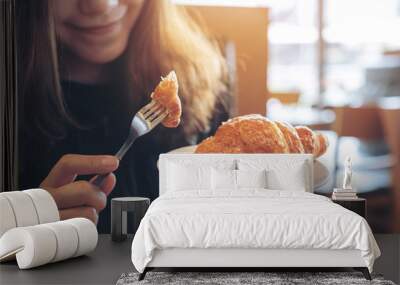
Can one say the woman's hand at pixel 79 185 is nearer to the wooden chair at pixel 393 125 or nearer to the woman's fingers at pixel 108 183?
the woman's fingers at pixel 108 183

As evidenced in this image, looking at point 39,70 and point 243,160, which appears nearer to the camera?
point 243,160

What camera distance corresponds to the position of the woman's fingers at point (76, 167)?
304 inches

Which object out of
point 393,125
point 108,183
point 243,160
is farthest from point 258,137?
point 108,183

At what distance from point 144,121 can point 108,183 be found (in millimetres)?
768

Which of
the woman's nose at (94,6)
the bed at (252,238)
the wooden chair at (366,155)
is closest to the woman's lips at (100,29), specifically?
the woman's nose at (94,6)

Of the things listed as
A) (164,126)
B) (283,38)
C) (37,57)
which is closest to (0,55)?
(37,57)

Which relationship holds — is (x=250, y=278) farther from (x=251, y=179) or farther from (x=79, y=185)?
(x=79, y=185)

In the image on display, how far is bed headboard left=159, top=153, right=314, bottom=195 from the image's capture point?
23.8 ft

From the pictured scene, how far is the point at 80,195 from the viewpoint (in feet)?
25.4

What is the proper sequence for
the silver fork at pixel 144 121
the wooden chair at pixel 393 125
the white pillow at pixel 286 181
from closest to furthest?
the white pillow at pixel 286 181 < the wooden chair at pixel 393 125 < the silver fork at pixel 144 121

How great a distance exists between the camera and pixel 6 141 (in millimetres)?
7617

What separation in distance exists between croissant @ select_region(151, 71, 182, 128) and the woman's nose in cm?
96

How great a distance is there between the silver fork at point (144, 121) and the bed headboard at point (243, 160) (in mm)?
422

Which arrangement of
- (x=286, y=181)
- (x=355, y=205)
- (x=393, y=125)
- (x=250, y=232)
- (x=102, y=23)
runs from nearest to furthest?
(x=250, y=232)
(x=355, y=205)
(x=286, y=181)
(x=393, y=125)
(x=102, y=23)
